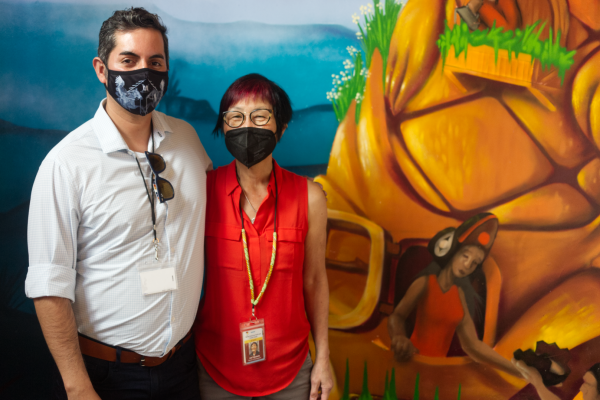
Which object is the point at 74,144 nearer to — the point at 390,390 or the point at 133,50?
the point at 133,50

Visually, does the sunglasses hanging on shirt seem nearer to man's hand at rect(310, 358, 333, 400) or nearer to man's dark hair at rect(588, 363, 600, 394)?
man's hand at rect(310, 358, 333, 400)

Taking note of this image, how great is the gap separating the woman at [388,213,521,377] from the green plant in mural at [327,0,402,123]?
3.00 feet

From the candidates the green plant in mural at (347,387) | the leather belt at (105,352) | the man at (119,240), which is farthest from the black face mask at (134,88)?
the green plant in mural at (347,387)

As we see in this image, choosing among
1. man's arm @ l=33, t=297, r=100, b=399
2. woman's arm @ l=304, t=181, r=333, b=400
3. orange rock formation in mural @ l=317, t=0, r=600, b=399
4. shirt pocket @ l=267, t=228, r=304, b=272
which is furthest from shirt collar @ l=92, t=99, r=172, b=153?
orange rock formation in mural @ l=317, t=0, r=600, b=399

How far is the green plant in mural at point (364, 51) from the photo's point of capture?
206 centimetres

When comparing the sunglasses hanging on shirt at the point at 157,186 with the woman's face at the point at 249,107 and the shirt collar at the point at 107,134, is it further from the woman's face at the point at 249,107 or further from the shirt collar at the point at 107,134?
the woman's face at the point at 249,107

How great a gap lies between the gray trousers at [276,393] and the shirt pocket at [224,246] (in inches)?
17.9

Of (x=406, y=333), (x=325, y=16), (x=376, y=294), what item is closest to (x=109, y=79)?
(x=325, y=16)

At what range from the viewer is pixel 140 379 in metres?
1.41

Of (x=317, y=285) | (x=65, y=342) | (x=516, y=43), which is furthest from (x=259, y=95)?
(x=516, y=43)

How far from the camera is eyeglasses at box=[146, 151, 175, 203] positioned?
4.52 feet

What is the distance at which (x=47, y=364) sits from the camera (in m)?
1.98

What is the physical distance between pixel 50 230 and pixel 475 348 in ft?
7.25

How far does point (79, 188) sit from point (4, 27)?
1182 mm
